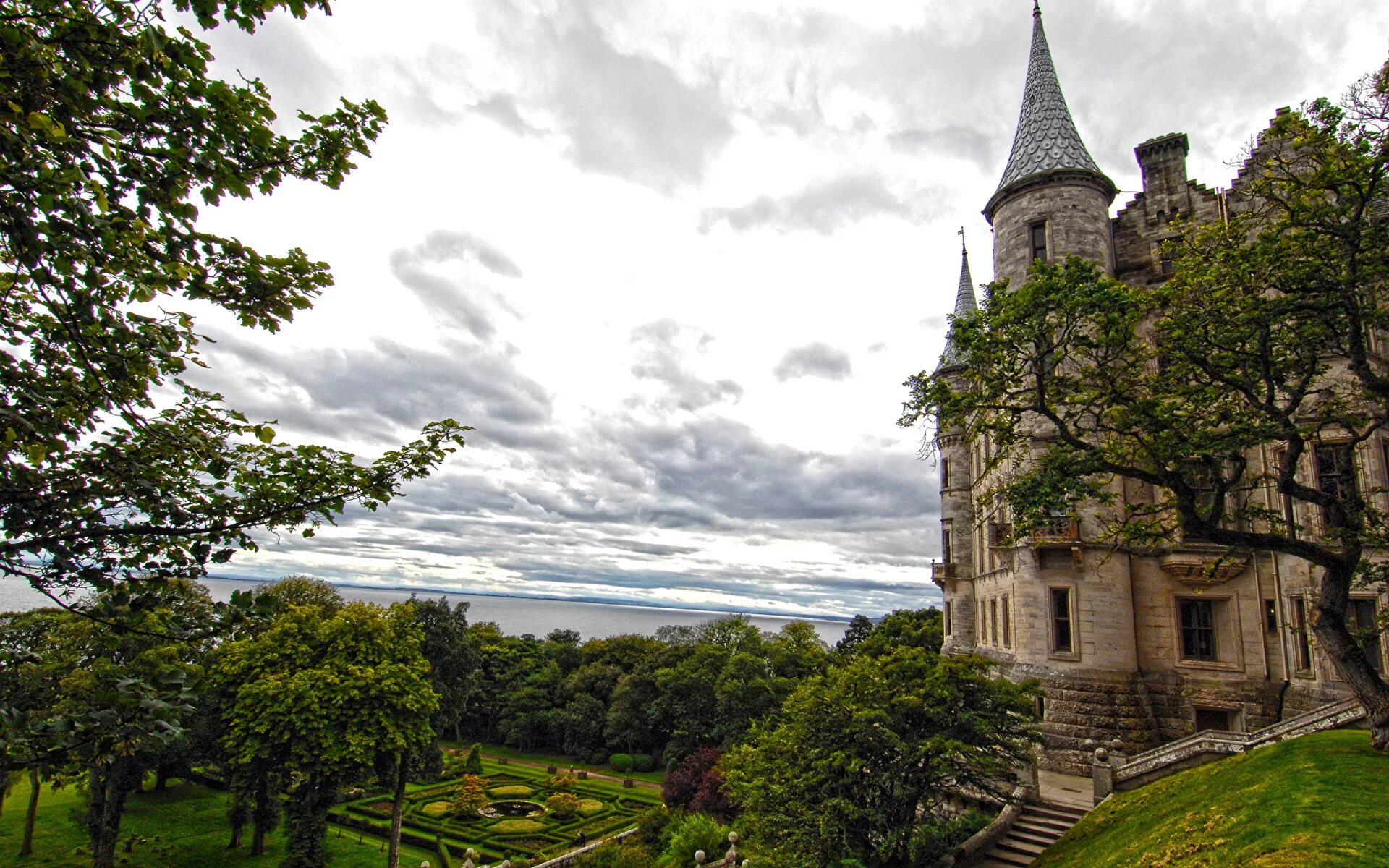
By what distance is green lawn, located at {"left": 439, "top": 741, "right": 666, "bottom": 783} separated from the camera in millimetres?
54438

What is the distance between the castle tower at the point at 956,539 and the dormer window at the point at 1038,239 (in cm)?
827

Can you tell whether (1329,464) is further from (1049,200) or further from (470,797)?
(470,797)

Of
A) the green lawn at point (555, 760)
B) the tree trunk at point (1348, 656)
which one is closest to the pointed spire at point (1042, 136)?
the tree trunk at point (1348, 656)

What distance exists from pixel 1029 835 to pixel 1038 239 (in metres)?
19.9

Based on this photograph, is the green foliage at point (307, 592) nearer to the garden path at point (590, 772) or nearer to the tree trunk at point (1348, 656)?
the garden path at point (590, 772)

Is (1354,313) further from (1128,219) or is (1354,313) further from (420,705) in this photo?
(420,705)

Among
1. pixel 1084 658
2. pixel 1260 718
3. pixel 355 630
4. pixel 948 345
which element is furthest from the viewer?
pixel 948 345

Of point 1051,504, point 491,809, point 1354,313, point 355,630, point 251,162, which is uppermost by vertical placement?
point 1354,313

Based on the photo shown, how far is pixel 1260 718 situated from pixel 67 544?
95.0 ft

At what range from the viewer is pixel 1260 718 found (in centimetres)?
2222

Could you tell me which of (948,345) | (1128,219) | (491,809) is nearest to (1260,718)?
(1128,219)

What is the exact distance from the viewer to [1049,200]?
26.5 metres

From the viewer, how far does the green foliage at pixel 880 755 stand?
1703 cm

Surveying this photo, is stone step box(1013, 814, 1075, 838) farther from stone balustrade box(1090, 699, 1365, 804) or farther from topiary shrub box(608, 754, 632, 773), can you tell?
topiary shrub box(608, 754, 632, 773)
